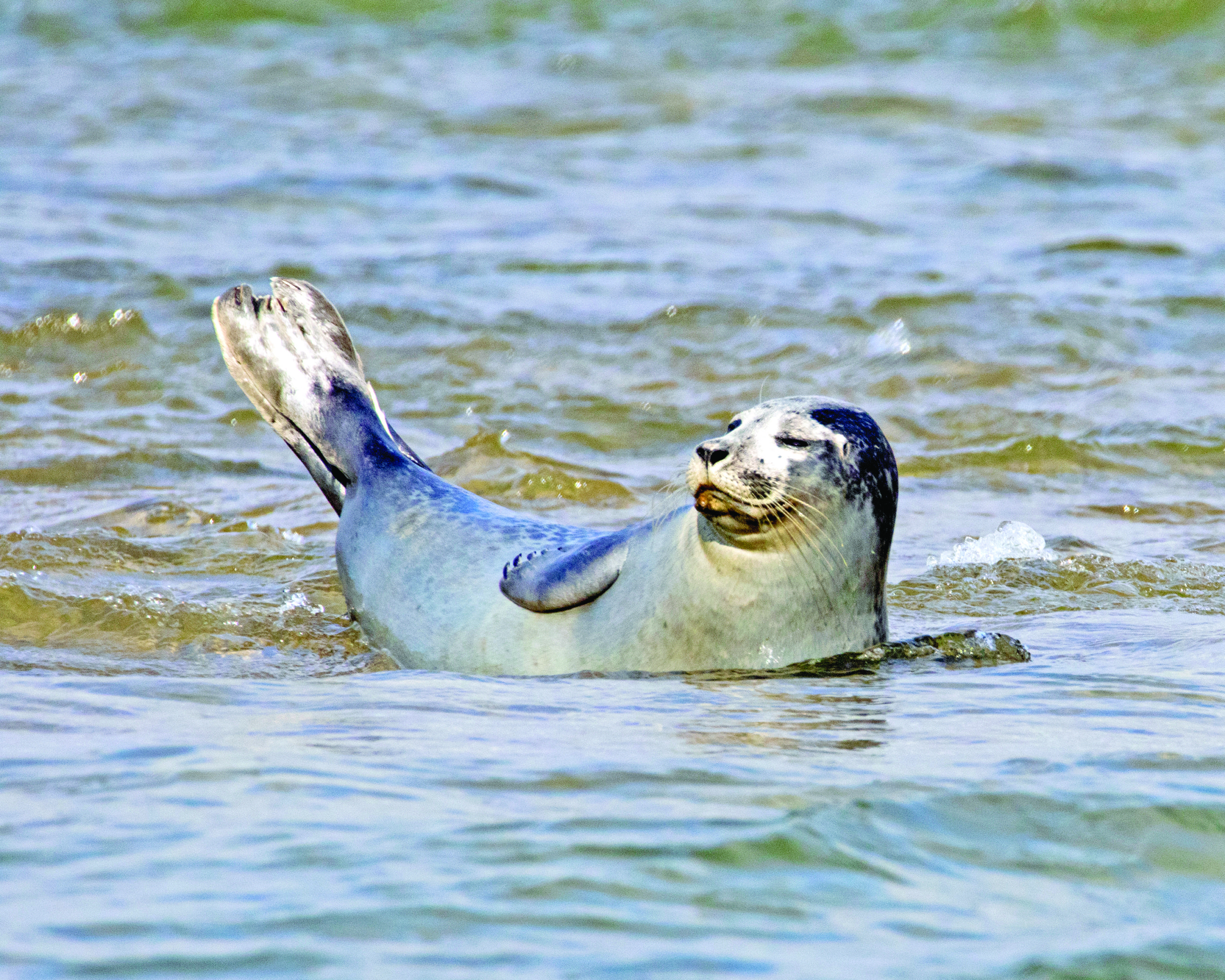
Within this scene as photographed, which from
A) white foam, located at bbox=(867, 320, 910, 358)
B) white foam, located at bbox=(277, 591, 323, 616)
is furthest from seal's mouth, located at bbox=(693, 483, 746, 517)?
white foam, located at bbox=(867, 320, 910, 358)

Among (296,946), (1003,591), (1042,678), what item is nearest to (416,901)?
(296,946)

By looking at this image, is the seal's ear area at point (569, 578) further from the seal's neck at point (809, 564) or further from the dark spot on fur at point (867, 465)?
the dark spot on fur at point (867, 465)

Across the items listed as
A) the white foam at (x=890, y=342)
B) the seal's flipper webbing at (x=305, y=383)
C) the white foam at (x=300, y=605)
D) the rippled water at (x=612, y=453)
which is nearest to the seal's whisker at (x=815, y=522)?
the rippled water at (x=612, y=453)

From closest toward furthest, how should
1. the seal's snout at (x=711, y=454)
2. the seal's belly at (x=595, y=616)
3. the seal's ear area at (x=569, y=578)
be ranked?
1. the seal's snout at (x=711, y=454)
2. the seal's belly at (x=595, y=616)
3. the seal's ear area at (x=569, y=578)

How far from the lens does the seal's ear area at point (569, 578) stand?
4.09 m

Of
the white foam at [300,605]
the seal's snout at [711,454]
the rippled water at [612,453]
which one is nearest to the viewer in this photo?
the rippled water at [612,453]

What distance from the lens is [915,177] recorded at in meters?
12.5

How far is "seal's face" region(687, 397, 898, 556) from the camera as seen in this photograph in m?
3.79

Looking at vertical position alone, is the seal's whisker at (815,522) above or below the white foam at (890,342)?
above

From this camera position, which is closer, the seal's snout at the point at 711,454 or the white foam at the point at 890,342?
the seal's snout at the point at 711,454

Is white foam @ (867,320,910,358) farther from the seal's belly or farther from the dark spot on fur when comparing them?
the dark spot on fur

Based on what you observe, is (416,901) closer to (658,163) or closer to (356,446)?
(356,446)

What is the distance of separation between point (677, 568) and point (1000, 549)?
1.96 m

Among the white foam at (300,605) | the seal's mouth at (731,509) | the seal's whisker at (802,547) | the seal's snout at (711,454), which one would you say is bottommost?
the white foam at (300,605)
